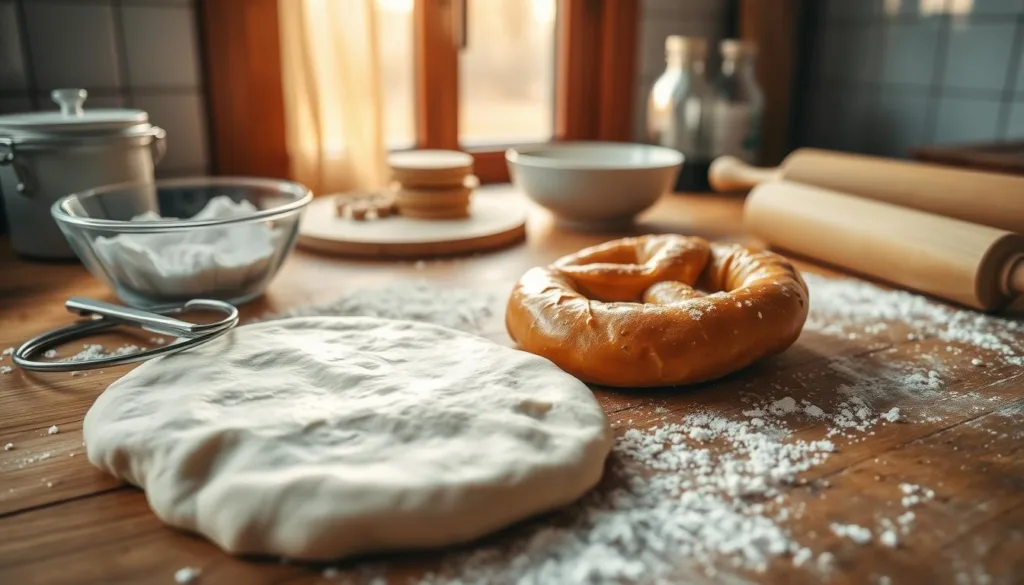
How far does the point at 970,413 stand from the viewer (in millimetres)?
614

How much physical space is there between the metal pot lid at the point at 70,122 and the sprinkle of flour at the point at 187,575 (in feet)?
2.25

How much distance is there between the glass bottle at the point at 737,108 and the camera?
56.7 inches

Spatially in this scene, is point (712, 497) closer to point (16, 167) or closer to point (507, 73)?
point (16, 167)

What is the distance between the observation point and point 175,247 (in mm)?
804

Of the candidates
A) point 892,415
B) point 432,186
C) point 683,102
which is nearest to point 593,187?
point 432,186

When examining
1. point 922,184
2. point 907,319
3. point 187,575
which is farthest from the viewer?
point 922,184

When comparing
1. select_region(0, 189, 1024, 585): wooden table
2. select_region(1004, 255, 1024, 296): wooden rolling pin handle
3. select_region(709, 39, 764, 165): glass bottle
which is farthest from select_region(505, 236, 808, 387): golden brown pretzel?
select_region(709, 39, 764, 165): glass bottle

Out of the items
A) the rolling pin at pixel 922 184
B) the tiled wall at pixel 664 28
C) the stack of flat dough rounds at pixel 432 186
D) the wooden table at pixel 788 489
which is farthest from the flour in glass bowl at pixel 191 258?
the tiled wall at pixel 664 28

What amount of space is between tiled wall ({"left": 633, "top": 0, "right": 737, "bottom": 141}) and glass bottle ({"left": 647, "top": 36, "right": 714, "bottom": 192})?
192mm

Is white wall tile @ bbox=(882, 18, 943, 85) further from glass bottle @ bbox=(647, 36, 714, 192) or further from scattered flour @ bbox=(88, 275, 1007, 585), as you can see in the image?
scattered flour @ bbox=(88, 275, 1007, 585)

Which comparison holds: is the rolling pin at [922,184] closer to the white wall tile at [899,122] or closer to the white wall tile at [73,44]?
the white wall tile at [899,122]

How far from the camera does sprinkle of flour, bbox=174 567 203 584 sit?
0.41m

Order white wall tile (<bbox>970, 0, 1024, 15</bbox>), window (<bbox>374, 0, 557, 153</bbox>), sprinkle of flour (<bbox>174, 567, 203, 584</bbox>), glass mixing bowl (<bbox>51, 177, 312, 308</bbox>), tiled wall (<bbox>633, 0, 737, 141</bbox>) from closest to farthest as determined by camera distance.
Result: sprinkle of flour (<bbox>174, 567, 203, 584</bbox>), glass mixing bowl (<bbox>51, 177, 312, 308</bbox>), white wall tile (<bbox>970, 0, 1024, 15</bbox>), window (<bbox>374, 0, 557, 153</bbox>), tiled wall (<bbox>633, 0, 737, 141</bbox>)

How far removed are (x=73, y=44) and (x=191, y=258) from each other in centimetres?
59
